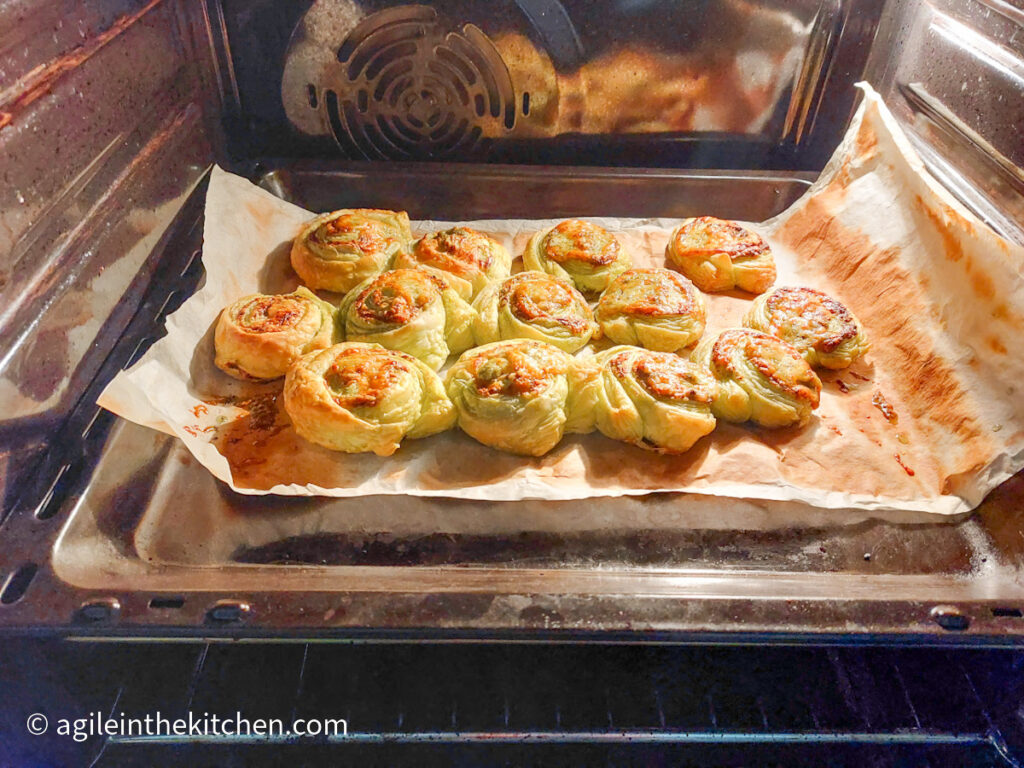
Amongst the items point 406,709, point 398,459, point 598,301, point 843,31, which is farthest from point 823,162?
point 406,709

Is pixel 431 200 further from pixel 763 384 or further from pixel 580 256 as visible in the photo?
pixel 763 384

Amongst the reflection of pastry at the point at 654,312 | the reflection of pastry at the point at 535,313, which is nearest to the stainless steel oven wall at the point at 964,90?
the reflection of pastry at the point at 654,312

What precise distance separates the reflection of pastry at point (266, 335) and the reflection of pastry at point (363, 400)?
123 millimetres

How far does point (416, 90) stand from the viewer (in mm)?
3275

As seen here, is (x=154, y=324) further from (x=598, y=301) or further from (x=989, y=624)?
(x=989, y=624)

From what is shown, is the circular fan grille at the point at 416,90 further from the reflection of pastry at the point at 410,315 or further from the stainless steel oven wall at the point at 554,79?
the reflection of pastry at the point at 410,315

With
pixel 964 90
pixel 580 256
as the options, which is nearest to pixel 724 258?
pixel 580 256

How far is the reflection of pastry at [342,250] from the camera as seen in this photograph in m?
3.04

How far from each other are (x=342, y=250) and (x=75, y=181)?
1.04m

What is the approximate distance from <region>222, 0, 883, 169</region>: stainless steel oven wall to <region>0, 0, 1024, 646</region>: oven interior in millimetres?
13

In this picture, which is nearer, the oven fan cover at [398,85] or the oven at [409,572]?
the oven at [409,572]

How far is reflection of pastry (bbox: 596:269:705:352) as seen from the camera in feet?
9.32

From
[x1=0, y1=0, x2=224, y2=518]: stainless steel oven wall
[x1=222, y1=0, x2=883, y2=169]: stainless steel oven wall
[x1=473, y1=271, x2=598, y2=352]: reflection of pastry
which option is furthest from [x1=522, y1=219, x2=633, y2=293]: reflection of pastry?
[x1=0, y1=0, x2=224, y2=518]: stainless steel oven wall

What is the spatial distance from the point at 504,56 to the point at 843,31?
63.1 inches
